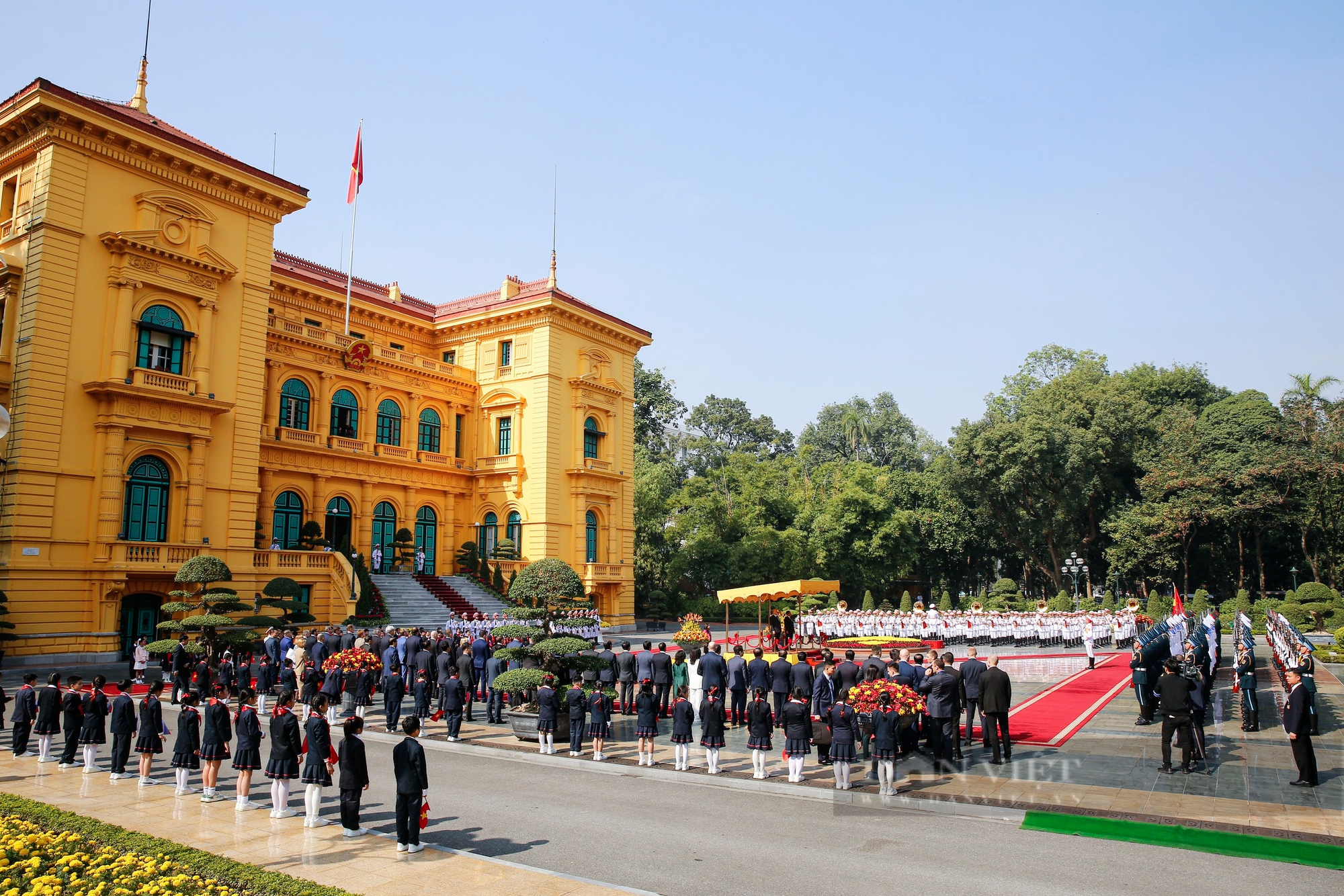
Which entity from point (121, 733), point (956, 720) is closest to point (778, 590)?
point (956, 720)

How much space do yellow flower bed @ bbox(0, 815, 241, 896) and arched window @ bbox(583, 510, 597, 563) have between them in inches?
1337

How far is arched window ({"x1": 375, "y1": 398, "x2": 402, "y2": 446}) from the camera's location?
39.3 meters

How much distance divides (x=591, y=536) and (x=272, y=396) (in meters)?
16.4

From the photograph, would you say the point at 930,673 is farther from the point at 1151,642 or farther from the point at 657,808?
the point at 1151,642

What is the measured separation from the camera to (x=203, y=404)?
2775 centimetres

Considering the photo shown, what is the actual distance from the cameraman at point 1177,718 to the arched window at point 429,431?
34205 millimetres

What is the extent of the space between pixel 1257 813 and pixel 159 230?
104 ft

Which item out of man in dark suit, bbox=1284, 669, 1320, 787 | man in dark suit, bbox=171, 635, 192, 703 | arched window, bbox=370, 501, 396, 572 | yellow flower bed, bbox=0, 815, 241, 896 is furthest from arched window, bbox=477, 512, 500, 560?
man in dark suit, bbox=1284, 669, 1320, 787

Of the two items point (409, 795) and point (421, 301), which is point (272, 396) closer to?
point (421, 301)

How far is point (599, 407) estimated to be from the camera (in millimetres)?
44156

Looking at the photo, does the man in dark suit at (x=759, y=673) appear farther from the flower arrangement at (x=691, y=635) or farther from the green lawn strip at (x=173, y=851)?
the green lawn strip at (x=173, y=851)

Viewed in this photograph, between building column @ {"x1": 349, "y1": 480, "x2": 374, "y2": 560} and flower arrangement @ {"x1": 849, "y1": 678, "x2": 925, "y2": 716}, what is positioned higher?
building column @ {"x1": 349, "y1": 480, "x2": 374, "y2": 560}

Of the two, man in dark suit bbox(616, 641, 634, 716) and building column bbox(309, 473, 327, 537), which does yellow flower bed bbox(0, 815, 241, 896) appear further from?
building column bbox(309, 473, 327, 537)

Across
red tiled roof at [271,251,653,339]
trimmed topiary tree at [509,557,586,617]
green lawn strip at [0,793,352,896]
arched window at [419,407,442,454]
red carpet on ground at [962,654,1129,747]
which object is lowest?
red carpet on ground at [962,654,1129,747]
